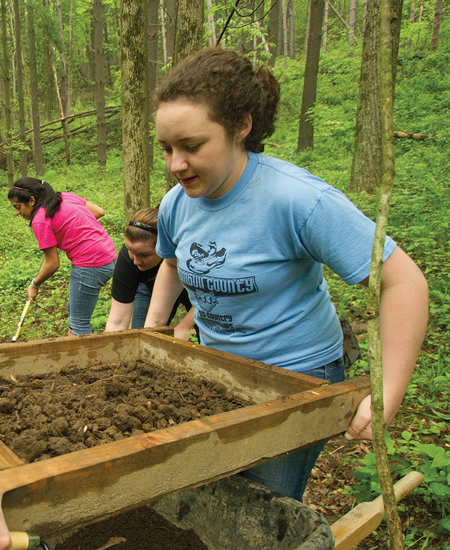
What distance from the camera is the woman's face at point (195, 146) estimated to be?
1461mm

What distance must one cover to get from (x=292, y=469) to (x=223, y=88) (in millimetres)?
1336

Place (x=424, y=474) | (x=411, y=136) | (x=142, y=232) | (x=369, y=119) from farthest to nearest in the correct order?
(x=411, y=136) → (x=369, y=119) → (x=142, y=232) → (x=424, y=474)

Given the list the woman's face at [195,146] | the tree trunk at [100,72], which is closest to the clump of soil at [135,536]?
the woman's face at [195,146]

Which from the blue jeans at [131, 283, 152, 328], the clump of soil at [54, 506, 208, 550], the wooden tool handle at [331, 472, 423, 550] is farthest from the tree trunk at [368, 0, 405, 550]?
the blue jeans at [131, 283, 152, 328]

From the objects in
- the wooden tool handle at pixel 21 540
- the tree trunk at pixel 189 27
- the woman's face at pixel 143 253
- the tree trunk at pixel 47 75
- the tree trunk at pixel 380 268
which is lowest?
the tree trunk at pixel 47 75

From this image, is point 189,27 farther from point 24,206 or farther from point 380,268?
point 380,268

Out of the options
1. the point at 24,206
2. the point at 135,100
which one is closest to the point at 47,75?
the point at 24,206

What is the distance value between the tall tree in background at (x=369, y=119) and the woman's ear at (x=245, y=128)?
6571 millimetres

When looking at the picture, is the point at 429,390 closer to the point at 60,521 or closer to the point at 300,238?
the point at 300,238

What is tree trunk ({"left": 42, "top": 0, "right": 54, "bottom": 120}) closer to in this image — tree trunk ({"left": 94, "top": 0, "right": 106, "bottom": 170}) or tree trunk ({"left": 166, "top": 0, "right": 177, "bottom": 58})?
tree trunk ({"left": 166, "top": 0, "right": 177, "bottom": 58})

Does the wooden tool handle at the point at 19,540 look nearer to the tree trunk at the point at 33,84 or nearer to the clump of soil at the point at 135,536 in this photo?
the clump of soil at the point at 135,536

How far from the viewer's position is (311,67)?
13078 millimetres

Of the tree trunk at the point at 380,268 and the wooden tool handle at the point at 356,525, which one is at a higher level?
the tree trunk at the point at 380,268

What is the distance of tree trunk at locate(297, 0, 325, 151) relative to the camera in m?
12.9
